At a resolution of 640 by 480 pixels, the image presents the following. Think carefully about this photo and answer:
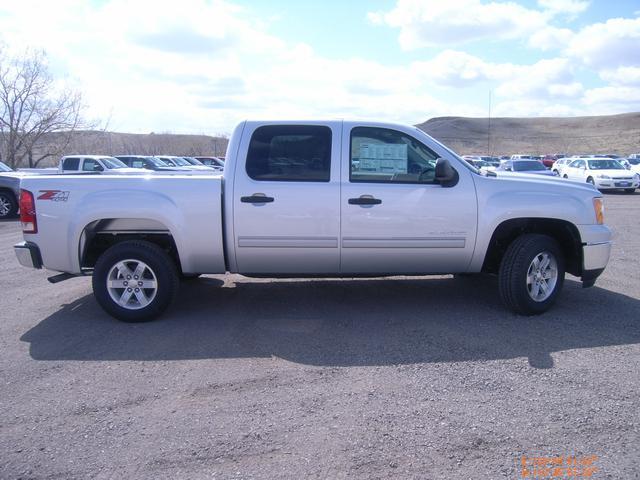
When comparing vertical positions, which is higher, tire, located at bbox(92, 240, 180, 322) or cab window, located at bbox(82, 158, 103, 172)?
cab window, located at bbox(82, 158, 103, 172)

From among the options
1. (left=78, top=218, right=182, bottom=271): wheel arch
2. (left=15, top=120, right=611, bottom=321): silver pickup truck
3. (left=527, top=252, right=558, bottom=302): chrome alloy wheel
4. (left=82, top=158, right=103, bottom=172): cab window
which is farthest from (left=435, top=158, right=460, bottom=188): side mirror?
(left=82, top=158, right=103, bottom=172): cab window

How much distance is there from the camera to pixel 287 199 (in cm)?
545

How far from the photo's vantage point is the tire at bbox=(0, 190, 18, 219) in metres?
16.2

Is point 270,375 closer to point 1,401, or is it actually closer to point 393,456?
point 393,456

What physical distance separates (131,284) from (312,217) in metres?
2.02

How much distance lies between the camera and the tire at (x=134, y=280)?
5.51 metres

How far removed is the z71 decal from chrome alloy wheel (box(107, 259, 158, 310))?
34.1 inches

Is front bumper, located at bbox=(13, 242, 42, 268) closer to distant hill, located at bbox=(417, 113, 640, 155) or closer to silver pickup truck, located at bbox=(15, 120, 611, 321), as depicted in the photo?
silver pickup truck, located at bbox=(15, 120, 611, 321)

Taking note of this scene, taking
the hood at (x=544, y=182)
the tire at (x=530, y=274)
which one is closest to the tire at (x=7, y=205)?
the hood at (x=544, y=182)

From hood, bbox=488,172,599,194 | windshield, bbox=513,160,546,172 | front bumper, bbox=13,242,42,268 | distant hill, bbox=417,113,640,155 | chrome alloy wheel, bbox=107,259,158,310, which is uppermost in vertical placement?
distant hill, bbox=417,113,640,155

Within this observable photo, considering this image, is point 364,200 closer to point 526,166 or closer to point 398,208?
point 398,208

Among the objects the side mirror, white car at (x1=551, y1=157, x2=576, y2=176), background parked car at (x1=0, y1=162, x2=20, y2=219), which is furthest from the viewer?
white car at (x1=551, y1=157, x2=576, y2=176)

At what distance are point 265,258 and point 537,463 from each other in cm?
329

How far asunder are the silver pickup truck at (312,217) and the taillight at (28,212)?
0.04 feet
